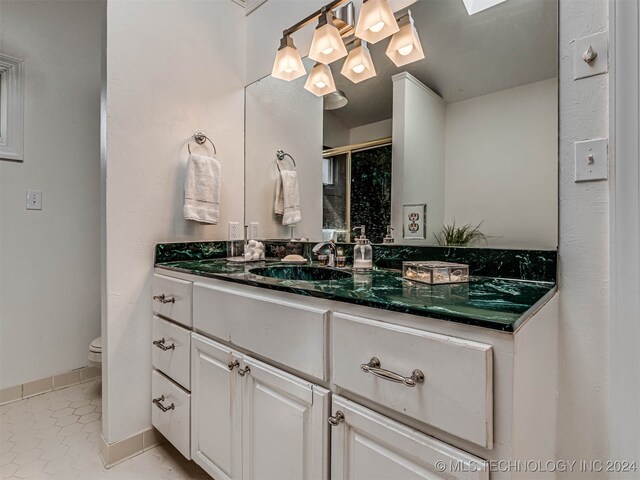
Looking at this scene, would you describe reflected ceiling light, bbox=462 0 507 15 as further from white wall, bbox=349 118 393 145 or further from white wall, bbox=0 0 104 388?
white wall, bbox=0 0 104 388

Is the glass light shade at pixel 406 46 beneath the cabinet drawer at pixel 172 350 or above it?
above

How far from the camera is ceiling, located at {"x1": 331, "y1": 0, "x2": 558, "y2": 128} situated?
98cm

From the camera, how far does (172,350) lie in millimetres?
1373

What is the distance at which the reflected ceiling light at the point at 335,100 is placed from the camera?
5.10ft

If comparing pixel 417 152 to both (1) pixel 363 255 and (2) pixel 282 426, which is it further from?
(2) pixel 282 426

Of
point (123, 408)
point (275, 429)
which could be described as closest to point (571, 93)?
point (275, 429)

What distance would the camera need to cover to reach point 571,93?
904 millimetres

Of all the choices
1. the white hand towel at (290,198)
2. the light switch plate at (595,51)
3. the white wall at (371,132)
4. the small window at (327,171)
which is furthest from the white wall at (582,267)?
the white hand towel at (290,198)

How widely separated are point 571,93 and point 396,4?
0.77m

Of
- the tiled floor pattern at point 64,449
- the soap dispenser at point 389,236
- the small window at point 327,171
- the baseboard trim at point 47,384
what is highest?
the small window at point 327,171

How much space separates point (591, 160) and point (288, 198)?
4.22 feet

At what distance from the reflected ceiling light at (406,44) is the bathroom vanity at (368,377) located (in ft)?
2.72

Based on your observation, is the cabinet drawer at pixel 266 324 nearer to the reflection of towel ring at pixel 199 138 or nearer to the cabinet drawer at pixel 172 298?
the cabinet drawer at pixel 172 298

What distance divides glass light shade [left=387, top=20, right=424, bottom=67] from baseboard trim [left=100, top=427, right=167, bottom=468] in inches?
76.5
